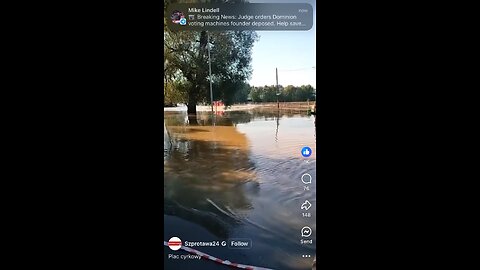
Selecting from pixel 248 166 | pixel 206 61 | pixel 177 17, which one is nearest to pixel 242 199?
pixel 248 166

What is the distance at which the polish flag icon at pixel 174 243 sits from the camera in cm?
149

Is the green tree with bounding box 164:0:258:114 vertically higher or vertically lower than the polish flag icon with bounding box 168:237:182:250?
higher

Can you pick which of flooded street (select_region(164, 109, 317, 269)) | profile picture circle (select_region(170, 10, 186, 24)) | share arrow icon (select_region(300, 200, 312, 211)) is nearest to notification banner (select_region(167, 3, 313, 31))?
profile picture circle (select_region(170, 10, 186, 24))

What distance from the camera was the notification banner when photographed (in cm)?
148

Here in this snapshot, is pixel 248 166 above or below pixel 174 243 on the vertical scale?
above

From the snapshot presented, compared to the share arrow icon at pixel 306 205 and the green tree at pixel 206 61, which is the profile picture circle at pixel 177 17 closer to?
the green tree at pixel 206 61

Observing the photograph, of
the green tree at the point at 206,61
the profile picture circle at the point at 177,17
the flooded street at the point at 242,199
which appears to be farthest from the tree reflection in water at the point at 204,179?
the profile picture circle at the point at 177,17

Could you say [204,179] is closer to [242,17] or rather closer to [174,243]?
[174,243]

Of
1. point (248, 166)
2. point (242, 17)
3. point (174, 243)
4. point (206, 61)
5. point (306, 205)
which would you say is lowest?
point (174, 243)

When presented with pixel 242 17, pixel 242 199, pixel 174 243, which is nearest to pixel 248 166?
pixel 242 199

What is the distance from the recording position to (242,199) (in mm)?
1490

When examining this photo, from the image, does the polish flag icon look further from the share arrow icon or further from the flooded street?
the share arrow icon

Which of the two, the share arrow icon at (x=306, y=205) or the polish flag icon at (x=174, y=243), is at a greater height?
the share arrow icon at (x=306, y=205)

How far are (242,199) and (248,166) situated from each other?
0.09 meters
